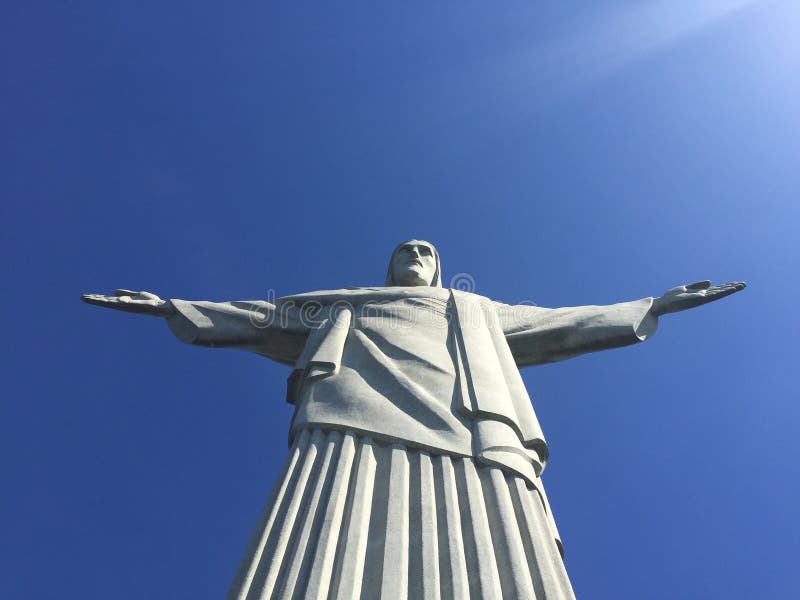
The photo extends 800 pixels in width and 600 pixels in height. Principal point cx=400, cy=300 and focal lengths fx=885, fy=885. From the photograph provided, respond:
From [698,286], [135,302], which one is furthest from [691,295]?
[135,302]

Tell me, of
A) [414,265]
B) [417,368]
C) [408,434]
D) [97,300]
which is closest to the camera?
[408,434]

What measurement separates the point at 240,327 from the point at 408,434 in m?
3.78

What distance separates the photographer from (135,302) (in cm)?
1061

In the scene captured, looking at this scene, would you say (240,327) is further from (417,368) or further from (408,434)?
(408,434)

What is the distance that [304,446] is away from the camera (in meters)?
7.75

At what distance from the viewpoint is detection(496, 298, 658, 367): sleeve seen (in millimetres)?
10484

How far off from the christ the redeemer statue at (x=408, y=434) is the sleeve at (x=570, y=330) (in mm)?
17

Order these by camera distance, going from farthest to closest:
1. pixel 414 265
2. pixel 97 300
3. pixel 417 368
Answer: pixel 414 265 < pixel 97 300 < pixel 417 368

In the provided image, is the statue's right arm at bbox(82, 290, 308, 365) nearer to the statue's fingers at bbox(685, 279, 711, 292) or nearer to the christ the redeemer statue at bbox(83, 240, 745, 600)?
the christ the redeemer statue at bbox(83, 240, 745, 600)

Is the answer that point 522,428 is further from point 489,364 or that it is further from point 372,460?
point 372,460

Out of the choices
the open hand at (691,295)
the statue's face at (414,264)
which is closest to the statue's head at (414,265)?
the statue's face at (414,264)

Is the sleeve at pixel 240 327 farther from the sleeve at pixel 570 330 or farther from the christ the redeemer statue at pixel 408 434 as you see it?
the sleeve at pixel 570 330

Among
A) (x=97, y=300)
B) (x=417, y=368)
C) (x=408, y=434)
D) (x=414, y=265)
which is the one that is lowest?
(x=408, y=434)

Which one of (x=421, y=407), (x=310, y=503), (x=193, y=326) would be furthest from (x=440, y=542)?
(x=193, y=326)
